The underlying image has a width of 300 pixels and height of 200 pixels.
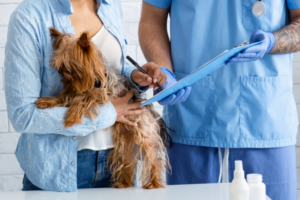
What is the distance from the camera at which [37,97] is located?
3.83ft

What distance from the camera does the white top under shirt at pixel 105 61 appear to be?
1.22 m

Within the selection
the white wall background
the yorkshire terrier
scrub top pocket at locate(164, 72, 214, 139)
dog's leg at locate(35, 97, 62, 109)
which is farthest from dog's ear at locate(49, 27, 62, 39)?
the white wall background

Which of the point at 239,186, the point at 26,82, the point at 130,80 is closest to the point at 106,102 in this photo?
the point at 130,80

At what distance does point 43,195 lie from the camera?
1131 millimetres

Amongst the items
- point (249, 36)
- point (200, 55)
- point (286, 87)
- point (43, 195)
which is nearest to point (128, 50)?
point (200, 55)

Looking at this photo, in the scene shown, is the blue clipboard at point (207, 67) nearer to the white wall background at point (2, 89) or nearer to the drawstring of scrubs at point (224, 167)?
the drawstring of scrubs at point (224, 167)

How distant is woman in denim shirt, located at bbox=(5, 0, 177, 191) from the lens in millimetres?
1116

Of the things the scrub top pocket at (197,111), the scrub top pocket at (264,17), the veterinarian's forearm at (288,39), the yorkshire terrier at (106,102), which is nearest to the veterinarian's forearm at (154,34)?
the scrub top pocket at (197,111)

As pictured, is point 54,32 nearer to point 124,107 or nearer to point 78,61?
point 78,61

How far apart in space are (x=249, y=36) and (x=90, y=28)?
715 millimetres

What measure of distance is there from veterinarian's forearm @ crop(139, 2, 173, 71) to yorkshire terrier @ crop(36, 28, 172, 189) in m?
0.27

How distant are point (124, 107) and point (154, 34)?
1.60 feet

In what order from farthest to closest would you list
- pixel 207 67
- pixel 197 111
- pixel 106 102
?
1. pixel 197 111
2. pixel 106 102
3. pixel 207 67

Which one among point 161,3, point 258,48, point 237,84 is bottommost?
point 237,84
